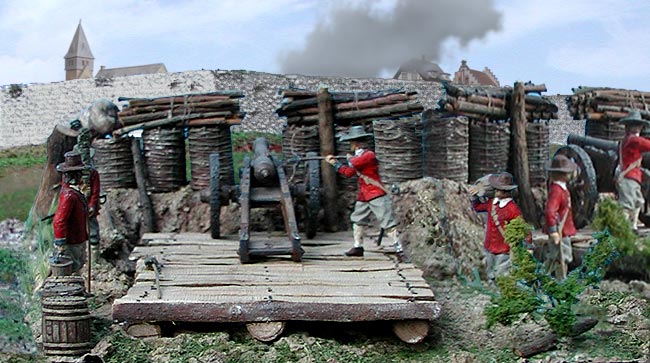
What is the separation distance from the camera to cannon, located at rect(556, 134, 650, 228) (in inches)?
381

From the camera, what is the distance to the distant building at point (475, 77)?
453 inches

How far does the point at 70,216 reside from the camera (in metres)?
7.67

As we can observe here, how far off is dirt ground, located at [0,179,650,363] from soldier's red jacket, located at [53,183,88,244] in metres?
0.70

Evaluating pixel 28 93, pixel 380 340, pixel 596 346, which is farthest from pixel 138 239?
pixel 28 93

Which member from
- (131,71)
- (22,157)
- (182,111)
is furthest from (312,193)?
(131,71)

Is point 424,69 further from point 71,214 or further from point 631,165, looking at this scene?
point 71,214

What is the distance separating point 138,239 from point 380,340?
14.2 ft

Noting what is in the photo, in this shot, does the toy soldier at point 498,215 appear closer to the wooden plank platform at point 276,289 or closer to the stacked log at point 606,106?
the wooden plank platform at point 276,289

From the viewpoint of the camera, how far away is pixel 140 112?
1038 cm

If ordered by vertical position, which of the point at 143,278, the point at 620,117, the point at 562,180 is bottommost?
the point at 143,278

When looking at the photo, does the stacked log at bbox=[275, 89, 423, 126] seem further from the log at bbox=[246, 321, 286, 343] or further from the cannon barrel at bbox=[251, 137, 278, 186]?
the log at bbox=[246, 321, 286, 343]

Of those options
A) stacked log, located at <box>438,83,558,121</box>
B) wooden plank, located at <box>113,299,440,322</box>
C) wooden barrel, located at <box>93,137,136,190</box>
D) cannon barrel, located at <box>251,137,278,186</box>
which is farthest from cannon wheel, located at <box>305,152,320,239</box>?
wooden plank, located at <box>113,299,440,322</box>

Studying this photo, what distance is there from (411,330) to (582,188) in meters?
3.87

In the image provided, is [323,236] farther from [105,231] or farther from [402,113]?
[105,231]
